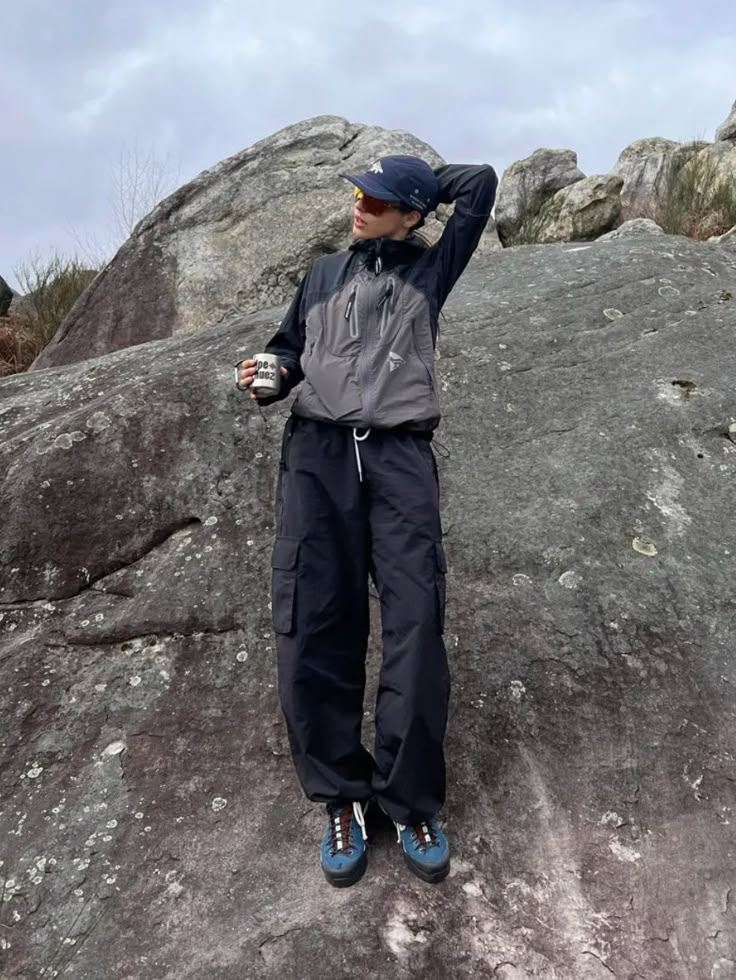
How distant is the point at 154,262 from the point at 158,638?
4.95m

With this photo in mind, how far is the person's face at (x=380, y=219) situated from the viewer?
8.96ft

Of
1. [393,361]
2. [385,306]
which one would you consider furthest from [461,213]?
[393,361]

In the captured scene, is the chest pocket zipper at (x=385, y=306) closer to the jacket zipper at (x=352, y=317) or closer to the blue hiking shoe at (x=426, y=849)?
the jacket zipper at (x=352, y=317)

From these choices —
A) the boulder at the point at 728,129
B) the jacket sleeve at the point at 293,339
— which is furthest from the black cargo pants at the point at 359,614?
the boulder at the point at 728,129

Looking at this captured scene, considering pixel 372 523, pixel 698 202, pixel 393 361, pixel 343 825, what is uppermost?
pixel 698 202

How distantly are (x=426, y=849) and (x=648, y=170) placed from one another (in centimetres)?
1816

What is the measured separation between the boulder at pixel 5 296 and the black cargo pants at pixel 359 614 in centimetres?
1050

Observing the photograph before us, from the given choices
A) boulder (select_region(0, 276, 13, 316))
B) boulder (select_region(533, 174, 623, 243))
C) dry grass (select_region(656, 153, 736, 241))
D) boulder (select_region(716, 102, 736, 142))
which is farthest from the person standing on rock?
boulder (select_region(716, 102, 736, 142))

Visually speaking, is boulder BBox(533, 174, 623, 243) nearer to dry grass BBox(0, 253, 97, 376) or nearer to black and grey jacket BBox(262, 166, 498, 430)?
dry grass BBox(0, 253, 97, 376)

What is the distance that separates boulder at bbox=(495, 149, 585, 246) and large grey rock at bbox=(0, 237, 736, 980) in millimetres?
11785

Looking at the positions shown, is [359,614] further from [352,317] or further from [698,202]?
[698,202]

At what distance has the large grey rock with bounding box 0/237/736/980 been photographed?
2.32 meters

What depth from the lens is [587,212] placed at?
13805mm

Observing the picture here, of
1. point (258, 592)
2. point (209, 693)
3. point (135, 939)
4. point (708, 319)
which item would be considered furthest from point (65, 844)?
point (708, 319)
